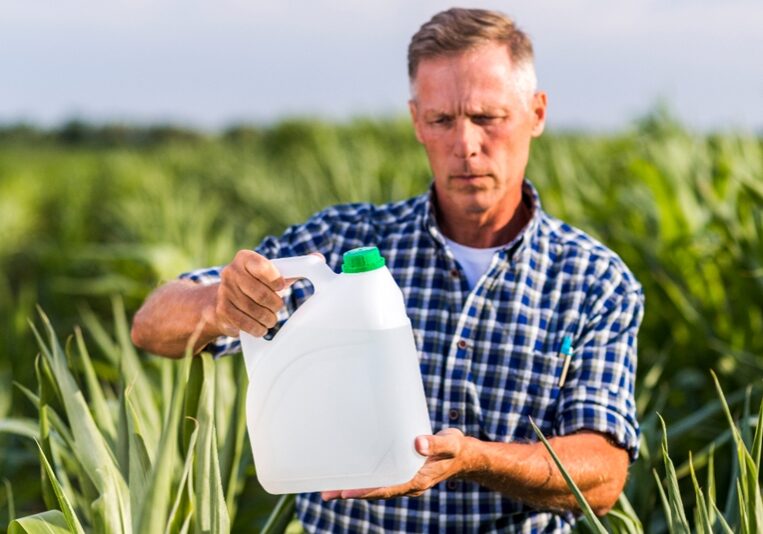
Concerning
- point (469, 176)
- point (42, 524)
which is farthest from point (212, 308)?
point (469, 176)

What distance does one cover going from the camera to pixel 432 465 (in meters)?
1.31

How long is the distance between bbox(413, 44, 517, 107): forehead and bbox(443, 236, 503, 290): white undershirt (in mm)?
286

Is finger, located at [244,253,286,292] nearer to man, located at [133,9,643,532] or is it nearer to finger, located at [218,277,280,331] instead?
finger, located at [218,277,280,331]

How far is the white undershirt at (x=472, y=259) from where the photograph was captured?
180 cm

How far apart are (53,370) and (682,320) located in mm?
2258

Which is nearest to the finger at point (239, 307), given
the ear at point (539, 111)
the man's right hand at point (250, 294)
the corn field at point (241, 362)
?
the man's right hand at point (250, 294)

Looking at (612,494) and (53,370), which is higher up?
(53,370)

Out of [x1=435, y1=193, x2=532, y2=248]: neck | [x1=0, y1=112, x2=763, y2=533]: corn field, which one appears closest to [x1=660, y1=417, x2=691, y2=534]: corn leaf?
[x1=0, y1=112, x2=763, y2=533]: corn field

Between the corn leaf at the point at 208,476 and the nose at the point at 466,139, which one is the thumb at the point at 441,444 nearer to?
the corn leaf at the point at 208,476

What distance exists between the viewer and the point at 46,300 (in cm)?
588

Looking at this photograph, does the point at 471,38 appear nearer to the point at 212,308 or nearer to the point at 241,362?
the point at 212,308

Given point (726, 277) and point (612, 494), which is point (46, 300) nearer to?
point (726, 277)

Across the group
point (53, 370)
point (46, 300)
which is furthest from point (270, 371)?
point (46, 300)

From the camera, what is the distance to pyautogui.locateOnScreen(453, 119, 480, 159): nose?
1.65 metres
